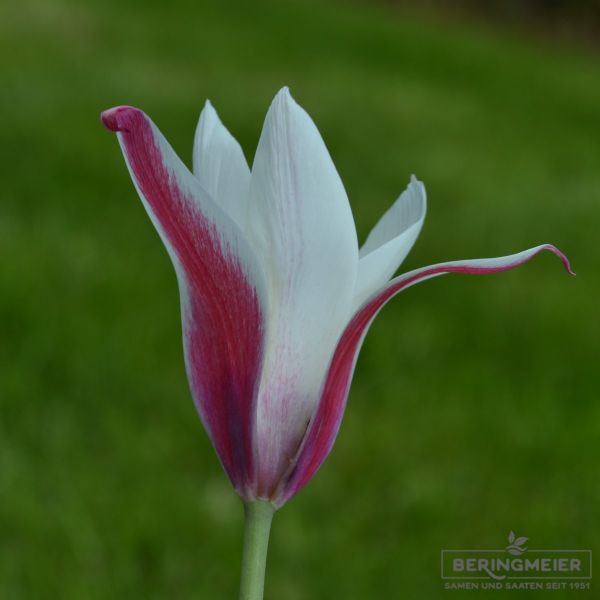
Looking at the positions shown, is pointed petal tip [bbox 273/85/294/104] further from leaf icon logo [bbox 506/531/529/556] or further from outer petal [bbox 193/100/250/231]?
leaf icon logo [bbox 506/531/529/556]

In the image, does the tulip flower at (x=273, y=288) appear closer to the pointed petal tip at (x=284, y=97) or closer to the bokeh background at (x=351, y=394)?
the pointed petal tip at (x=284, y=97)

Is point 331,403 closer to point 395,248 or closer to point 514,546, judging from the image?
point 395,248

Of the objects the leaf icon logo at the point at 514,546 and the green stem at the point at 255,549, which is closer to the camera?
the green stem at the point at 255,549

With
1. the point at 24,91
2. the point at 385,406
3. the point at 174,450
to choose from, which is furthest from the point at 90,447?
the point at 24,91

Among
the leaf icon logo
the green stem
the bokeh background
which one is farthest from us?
the bokeh background

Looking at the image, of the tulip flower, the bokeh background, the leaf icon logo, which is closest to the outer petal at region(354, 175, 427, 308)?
the tulip flower

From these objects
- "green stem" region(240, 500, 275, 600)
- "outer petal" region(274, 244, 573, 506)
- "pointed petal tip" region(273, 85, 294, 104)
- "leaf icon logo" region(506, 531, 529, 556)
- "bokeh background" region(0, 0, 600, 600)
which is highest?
"bokeh background" region(0, 0, 600, 600)

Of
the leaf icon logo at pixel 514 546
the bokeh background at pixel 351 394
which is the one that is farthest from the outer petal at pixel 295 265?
the bokeh background at pixel 351 394

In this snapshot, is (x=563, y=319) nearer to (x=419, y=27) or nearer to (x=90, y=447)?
(x=90, y=447)
